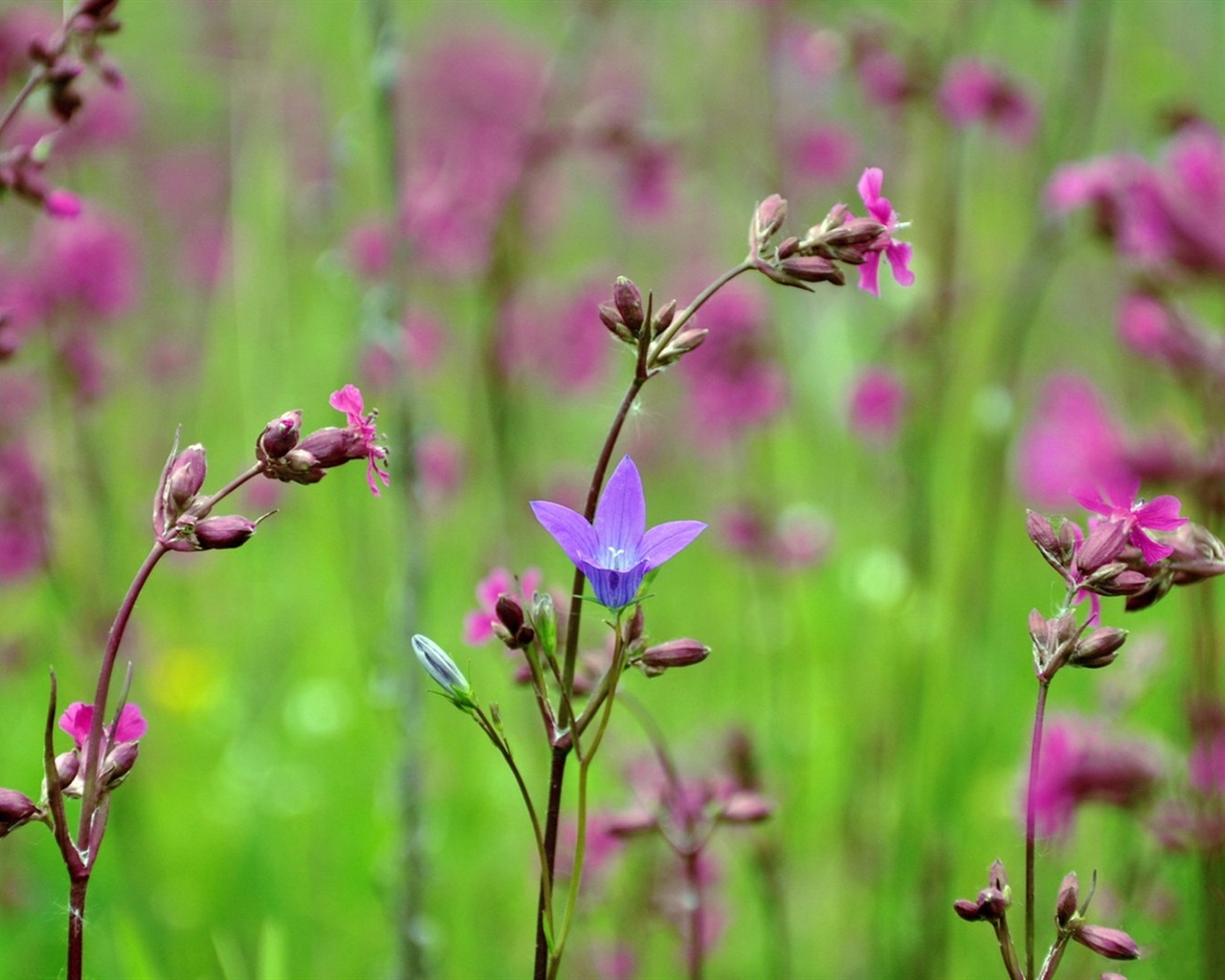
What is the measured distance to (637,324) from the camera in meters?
1.01

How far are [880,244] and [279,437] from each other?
0.55 metres

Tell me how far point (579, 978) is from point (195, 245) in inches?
192

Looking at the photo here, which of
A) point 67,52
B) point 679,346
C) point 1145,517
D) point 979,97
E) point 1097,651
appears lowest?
point 1097,651

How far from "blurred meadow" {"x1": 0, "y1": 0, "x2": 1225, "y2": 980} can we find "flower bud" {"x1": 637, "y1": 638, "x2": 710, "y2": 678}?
634 mm

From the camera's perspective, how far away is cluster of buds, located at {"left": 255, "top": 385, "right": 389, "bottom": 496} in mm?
993

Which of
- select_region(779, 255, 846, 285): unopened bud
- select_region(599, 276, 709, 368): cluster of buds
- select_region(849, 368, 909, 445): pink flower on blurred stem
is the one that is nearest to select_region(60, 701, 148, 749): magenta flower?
select_region(599, 276, 709, 368): cluster of buds

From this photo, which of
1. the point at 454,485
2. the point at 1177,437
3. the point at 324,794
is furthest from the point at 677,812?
the point at 454,485

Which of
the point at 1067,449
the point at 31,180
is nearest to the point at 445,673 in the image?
the point at 31,180

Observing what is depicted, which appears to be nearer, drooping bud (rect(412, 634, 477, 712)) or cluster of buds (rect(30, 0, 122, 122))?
drooping bud (rect(412, 634, 477, 712))

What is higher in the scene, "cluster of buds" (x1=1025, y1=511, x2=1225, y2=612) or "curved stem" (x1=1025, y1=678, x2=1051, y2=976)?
"cluster of buds" (x1=1025, y1=511, x2=1225, y2=612)

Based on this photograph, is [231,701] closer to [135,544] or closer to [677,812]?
[135,544]

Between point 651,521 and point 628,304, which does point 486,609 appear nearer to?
point 628,304

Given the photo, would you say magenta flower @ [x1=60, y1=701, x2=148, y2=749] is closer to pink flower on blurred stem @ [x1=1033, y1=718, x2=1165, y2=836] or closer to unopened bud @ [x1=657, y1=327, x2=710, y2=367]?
unopened bud @ [x1=657, y1=327, x2=710, y2=367]

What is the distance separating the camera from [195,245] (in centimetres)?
620
